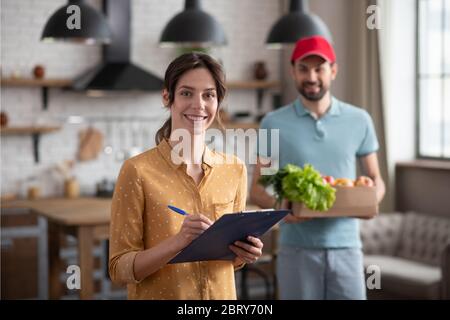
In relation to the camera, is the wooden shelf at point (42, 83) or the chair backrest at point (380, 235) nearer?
the chair backrest at point (380, 235)

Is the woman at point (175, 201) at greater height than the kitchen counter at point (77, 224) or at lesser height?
greater

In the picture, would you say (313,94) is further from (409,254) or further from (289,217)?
(409,254)

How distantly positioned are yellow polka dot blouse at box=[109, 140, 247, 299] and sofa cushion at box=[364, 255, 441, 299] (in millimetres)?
3671

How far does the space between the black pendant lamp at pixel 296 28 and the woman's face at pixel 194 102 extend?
320 centimetres

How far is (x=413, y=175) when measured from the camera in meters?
6.70

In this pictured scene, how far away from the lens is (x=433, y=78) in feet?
22.0

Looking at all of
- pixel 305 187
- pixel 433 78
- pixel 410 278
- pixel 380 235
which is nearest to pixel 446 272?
pixel 410 278

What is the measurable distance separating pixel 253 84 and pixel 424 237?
2472mm

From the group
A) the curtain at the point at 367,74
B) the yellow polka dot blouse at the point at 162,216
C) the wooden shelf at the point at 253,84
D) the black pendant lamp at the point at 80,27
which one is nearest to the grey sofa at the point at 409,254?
the curtain at the point at 367,74

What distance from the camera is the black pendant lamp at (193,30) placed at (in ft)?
16.6

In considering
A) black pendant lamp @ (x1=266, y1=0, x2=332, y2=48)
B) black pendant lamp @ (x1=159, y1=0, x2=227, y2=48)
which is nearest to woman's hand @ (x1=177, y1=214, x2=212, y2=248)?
black pendant lamp @ (x1=159, y1=0, x2=227, y2=48)

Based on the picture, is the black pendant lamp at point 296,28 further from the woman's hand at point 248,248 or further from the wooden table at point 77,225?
the woman's hand at point 248,248
